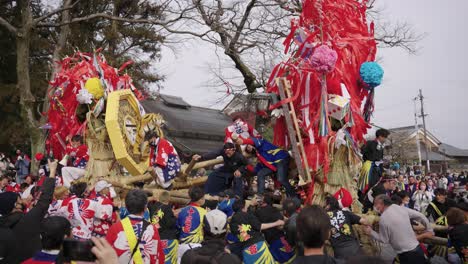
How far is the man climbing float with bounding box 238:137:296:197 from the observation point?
719cm

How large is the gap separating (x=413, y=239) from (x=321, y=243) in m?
2.71

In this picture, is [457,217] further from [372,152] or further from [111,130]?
[111,130]

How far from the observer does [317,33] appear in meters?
6.86

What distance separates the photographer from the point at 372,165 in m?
A: 6.99

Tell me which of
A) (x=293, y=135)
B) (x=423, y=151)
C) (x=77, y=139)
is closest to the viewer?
(x=293, y=135)

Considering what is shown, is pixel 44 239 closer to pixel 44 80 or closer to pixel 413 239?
pixel 413 239

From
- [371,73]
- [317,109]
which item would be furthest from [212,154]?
[371,73]

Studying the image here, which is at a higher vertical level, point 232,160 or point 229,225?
point 232,160

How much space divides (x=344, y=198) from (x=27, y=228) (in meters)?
4.11

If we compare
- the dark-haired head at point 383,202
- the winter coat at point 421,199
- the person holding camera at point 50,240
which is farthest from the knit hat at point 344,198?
the winter coat at point 421,199

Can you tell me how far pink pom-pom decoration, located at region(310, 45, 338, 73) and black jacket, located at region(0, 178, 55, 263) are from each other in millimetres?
4011

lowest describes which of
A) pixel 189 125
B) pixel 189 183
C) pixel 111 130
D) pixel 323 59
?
pixel 189 183

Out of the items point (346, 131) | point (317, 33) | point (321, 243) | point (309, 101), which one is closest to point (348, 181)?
point (346, 131)

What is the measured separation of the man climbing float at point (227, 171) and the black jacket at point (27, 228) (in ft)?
10.2
